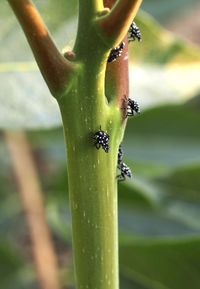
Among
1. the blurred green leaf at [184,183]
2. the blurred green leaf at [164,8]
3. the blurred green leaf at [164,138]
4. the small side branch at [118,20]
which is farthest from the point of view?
the blurred green leaf at [164,8]

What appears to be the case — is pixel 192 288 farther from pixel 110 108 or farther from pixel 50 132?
pixel 50 132

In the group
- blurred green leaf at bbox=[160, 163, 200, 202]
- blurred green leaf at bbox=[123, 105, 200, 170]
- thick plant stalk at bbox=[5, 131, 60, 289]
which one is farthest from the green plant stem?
thick plant stalk at bbox=[5, 131, 60, 289]

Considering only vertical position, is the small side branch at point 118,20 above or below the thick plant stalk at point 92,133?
above

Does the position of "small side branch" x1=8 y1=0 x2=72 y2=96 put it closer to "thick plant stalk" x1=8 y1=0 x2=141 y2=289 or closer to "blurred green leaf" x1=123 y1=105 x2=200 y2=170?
"thick plant stalk" x1=8 y1=0 x2=141 y2=289

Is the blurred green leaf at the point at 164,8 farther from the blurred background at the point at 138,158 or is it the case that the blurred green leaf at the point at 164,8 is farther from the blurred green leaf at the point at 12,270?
the blurred green leaf at the point at 12,270

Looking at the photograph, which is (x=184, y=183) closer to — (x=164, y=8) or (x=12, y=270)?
(x=12, y=270)

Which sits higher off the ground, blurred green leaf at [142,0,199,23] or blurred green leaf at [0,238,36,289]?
blurred green leaf at [142,0,199,23]

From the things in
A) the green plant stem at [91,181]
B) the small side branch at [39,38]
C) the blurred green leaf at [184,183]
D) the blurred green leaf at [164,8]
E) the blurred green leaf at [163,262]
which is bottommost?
the green plant stem at [91,181]

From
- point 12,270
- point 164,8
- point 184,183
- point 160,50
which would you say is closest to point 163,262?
point 184,183

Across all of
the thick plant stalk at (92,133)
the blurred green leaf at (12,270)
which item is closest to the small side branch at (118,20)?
the thick plant stalk at (92,133)
